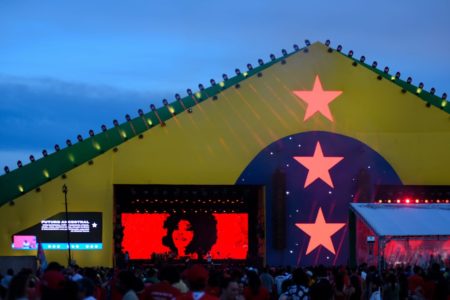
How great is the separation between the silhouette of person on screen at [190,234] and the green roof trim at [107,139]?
4.39 m

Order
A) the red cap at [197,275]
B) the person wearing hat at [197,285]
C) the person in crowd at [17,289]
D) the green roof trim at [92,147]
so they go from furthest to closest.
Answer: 1. the green roof trim at [92,147]
2. the red cap at [197,275]
3. the person wearing hat at [197,285]
4. the person in crowd at [17,289]

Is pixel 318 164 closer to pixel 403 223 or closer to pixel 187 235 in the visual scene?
pixel 187 235

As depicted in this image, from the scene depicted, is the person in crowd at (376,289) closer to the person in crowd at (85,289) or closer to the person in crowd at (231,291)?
the person in crowd at (231,291)

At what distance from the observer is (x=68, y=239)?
3144cm

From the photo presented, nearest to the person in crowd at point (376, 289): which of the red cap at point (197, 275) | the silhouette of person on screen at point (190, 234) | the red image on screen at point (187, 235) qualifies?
the red cap at point (197, 275)

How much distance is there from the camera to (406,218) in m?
26.6

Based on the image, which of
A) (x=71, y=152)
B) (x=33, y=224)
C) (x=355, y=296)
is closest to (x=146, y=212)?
(x=71, y=152)

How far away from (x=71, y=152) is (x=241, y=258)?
8.39 metres

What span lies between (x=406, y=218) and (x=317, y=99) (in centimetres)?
971

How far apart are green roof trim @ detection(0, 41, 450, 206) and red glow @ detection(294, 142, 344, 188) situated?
3663 millimetres

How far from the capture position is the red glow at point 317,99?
116 feet

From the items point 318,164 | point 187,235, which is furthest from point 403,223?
point 187,235

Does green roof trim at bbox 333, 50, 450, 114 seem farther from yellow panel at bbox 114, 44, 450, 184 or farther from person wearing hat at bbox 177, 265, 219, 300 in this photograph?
person wearing hat at bbox 177, 265, 219, 300

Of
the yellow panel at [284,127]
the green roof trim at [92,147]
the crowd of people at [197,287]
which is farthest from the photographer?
the green roof trim at [92,147]
